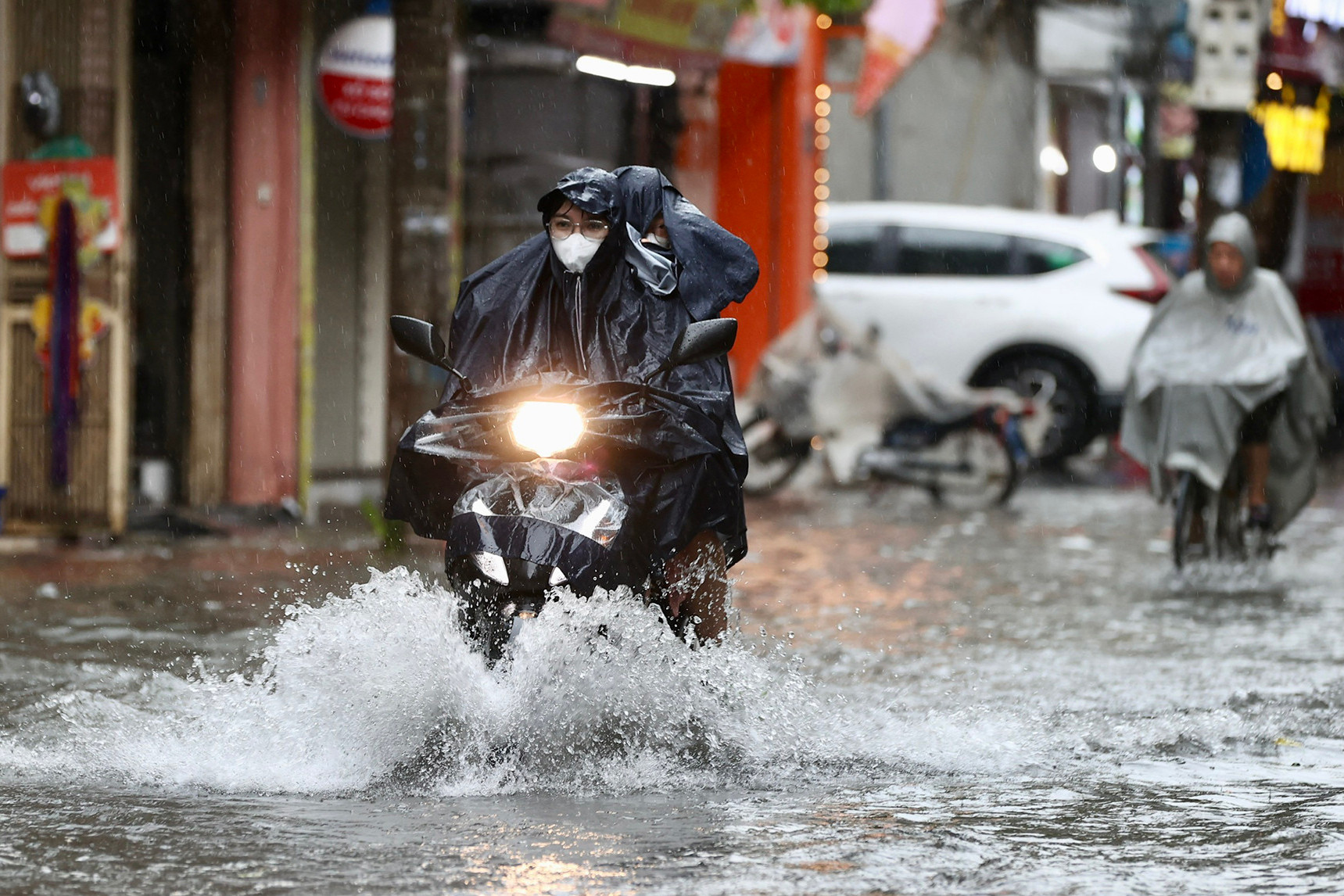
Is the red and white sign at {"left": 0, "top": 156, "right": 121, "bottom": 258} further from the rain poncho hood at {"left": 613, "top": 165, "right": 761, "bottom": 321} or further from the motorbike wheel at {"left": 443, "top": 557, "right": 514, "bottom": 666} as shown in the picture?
the motorbike wheel at {"left": 443, "top": 557, "right": 514, "bottom": 666}

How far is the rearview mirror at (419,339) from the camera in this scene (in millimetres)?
5441

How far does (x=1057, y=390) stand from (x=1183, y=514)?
792 cm

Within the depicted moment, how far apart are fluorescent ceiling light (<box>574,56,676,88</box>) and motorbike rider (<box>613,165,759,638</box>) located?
11.1m

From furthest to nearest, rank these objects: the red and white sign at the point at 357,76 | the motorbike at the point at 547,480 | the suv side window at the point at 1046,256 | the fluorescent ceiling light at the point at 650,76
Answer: the suv side window at the point at 1046,256 → the fluorescent ceiling light at the point at 650,76 → the red and white sign at the point at 357,76 → the motorbike at the point at 547,480

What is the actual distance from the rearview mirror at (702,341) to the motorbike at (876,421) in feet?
33.2

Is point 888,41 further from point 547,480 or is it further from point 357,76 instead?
point 547,480

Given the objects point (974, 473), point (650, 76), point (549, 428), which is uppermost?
point (650, 76)

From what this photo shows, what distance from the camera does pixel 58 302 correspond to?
11.2 m

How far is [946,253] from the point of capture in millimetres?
18609

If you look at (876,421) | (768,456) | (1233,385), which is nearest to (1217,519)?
(1233,385)

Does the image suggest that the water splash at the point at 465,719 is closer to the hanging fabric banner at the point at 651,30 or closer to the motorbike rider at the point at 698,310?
the motorbike rider at the point at 698,310

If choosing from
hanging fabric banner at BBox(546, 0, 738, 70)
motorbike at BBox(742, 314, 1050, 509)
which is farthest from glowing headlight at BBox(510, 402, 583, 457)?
hanging fabric banner at BBox(546, 0, 738, 70)

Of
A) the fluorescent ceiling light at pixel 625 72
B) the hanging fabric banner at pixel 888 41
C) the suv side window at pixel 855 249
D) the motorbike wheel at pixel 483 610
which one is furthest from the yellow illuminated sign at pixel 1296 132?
the motorbike wheel at pixel 483 610

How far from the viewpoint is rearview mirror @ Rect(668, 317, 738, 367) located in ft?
17.2
